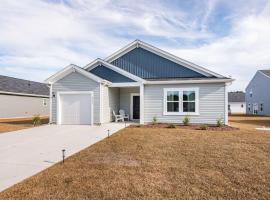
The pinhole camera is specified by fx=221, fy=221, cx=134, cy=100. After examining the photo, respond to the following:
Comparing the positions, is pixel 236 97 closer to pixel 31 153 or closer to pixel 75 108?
pixel 75 108

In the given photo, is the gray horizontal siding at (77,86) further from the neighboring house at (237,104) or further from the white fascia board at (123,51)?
the neighboring house at (237,104)

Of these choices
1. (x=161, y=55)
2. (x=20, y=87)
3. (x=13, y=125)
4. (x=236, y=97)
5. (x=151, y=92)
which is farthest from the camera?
(x=236, y=97)

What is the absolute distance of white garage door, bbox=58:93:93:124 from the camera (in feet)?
50.7

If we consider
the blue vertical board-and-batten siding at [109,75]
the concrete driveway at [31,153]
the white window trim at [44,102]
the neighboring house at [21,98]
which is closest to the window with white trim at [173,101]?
the blue vertical board-and-batten siding at [109,75]

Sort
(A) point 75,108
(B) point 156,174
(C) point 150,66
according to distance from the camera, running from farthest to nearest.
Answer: (C) point 150,66, (A) point 75,108, (B) point 156,174

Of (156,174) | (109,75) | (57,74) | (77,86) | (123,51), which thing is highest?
(123,51)

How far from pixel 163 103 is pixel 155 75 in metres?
2.56

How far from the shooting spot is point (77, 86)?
15.5 m

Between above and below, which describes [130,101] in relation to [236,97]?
below

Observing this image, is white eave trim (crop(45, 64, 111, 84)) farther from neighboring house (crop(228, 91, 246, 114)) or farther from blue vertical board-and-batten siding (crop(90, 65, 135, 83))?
neighboring house (crop(228, 91, 246, 114))

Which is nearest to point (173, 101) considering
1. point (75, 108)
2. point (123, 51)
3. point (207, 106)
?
point (207, 106)

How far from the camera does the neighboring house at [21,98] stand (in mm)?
24875

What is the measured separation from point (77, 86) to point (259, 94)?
33.4m

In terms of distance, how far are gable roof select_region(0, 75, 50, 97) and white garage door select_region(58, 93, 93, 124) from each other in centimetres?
1243
